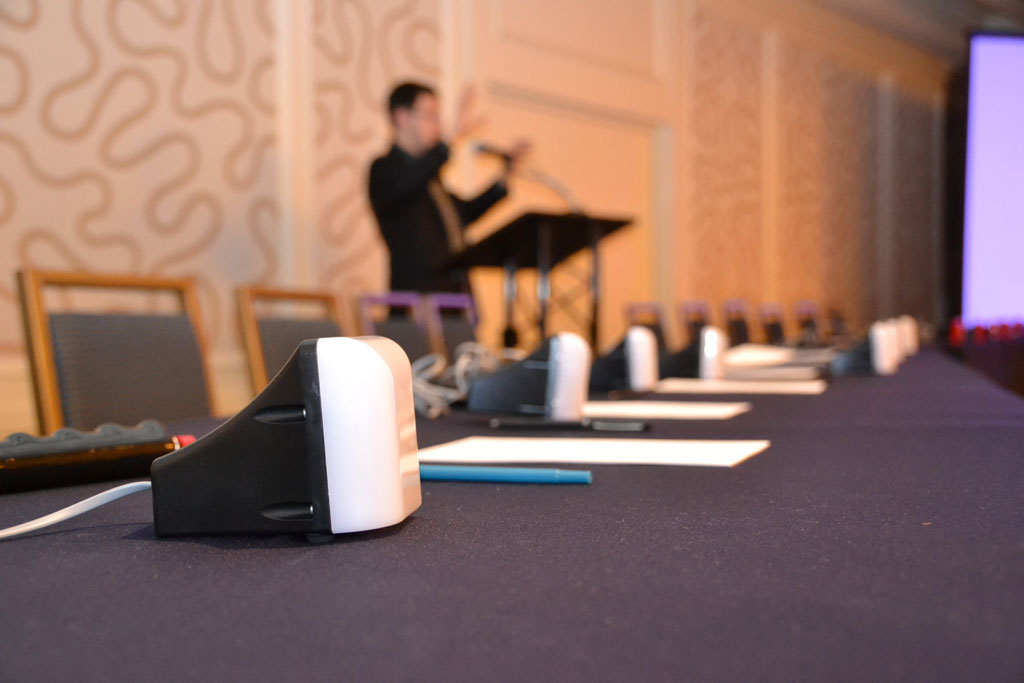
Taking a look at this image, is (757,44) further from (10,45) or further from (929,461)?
(929,461)

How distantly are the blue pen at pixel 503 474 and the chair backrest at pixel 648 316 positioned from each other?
3.57m

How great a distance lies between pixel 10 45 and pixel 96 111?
0.34 m

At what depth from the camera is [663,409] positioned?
1.35 metres

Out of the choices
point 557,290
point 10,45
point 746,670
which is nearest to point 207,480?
point 746,670

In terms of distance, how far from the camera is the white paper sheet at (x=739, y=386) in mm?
1698

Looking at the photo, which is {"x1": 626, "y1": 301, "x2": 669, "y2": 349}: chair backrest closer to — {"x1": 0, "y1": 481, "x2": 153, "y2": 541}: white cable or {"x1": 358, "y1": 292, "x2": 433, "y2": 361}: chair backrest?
{"x1": 358, "y1": 292, "x2": 433, "y2": 361}: chair backrest

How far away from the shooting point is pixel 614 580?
1.38 feet

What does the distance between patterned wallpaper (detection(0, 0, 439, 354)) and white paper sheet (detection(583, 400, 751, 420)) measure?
2.36 m

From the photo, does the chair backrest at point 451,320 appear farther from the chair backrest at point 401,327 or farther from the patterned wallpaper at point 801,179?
the patterned wallpaper at point 801,179

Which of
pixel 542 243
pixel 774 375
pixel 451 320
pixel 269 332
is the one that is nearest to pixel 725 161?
pixel 542 243

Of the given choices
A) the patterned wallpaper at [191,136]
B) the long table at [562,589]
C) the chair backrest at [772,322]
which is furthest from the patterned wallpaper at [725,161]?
the long table at [562,589]

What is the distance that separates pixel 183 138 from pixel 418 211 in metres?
1.09

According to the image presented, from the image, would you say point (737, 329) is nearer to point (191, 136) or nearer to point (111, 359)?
point (191, 136)

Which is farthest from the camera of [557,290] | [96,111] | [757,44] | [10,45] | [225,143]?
[757,44]
